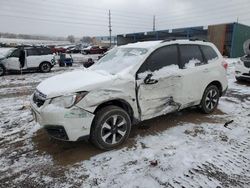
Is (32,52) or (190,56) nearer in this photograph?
(190,56)

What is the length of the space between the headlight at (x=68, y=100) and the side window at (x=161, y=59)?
1275 mm

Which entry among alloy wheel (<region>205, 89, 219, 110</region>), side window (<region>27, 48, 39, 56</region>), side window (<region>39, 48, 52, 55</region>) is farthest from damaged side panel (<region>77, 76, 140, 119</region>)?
side window (<region>39, 48, 52, 55</region>)

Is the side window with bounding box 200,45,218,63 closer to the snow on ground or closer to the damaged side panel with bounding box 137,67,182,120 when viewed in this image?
the damaged side panel with bounding box 137,67,182,120

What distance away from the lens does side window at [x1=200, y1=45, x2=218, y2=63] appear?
18.2 feet

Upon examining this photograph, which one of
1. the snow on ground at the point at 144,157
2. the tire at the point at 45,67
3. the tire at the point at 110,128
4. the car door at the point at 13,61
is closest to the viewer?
the snow on ground at the point at 144,157

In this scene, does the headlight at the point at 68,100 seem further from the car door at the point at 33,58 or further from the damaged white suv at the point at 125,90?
the car door at the point at 33,58

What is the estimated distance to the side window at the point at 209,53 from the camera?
218 inches

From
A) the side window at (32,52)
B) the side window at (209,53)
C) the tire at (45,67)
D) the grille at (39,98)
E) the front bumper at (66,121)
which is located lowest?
the tire at (45,67)

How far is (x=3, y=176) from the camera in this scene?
11.0 feet

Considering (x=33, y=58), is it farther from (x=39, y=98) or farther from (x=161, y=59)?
(x=161, y=59)

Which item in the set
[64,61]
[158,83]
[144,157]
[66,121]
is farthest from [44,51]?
[144,157]

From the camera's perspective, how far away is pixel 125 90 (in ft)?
13.2

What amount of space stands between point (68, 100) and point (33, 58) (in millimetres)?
12533

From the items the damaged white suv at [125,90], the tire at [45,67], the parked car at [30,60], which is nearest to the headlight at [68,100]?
the damaged white suv at [125,90]
